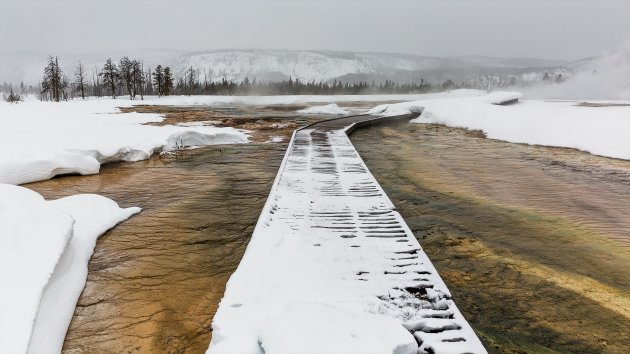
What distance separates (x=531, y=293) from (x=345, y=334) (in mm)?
2544

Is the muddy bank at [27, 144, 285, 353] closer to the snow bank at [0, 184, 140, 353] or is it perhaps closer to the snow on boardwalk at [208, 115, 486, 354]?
the snow bank at [0, 184, 140, 353]

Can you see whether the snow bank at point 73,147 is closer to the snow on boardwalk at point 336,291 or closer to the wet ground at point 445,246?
the wet ground at point 445,246

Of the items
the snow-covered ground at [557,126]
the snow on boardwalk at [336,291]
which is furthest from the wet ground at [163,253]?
the snow-covered ground at [557,126]

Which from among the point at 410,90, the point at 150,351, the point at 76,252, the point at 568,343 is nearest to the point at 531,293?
the point at 568,343

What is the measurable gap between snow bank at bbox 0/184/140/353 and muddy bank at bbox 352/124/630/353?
3.61 meters

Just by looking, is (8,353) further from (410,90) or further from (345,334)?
(410,90)

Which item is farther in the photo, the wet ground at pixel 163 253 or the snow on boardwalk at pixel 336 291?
the wet ground at pixel 163 253

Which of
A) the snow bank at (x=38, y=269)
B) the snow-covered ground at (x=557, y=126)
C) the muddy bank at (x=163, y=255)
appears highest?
the snow-covered ground at (x=557, y=126)

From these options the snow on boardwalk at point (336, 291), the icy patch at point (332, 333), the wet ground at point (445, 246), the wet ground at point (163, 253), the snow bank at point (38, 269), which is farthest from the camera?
the wet ground at point (445, 246)

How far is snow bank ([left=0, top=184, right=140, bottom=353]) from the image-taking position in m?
3.10

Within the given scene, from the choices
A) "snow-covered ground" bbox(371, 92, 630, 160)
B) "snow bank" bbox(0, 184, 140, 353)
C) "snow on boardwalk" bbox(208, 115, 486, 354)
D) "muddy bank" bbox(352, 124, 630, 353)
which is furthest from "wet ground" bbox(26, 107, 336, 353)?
"snow-covered ground" bbox(371, 92, 630, 160)

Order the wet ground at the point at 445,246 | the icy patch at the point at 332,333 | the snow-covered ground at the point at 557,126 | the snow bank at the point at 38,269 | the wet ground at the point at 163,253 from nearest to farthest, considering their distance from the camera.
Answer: the icy patch at the point at 332,333 < the snow bank at the point at 38,269 < the wet ground at the point at 163,253 < the wet ground at the point at 445,246 < the snow-covered ground at the point at 557,126

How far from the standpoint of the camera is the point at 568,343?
3.51 meters

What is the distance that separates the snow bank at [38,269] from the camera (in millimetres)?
3102
